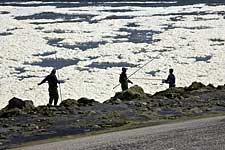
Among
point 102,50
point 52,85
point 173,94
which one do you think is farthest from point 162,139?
point 102,50

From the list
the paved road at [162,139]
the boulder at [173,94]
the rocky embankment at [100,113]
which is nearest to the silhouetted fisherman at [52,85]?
the rocky embankment at [100,113]

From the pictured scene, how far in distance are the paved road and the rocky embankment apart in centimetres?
115

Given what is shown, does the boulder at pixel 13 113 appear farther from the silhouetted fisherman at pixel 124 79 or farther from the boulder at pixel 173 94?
the silhouetted fisherman at pixel 124 79

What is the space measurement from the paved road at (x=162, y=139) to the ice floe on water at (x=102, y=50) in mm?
8764

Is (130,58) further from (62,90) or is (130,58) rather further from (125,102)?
(125,102)

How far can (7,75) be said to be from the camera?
25.1 metres

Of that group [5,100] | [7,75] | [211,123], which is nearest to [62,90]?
[5,100]

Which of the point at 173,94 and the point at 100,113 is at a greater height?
the point at 173,94

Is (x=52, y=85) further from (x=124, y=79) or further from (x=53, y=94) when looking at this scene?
(x=124, y=79)

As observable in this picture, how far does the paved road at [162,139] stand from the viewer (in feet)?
31.6

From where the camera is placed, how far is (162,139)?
10367 mm

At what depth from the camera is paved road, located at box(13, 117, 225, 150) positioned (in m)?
9.63

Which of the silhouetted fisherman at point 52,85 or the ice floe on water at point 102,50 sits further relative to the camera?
the ice floe on water at point 102,50

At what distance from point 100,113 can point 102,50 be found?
17.9 m
